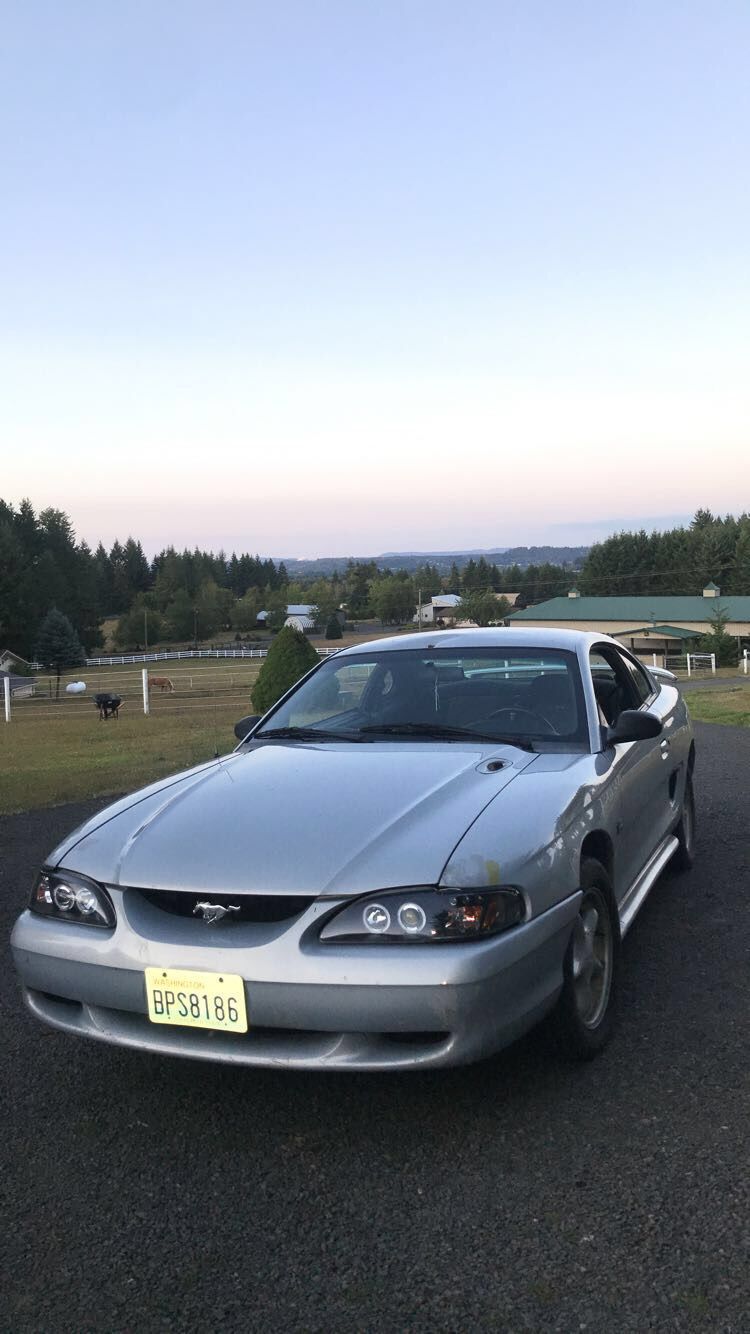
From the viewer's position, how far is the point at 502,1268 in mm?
2344

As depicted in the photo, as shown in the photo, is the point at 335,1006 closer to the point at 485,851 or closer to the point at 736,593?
the point at 485,851

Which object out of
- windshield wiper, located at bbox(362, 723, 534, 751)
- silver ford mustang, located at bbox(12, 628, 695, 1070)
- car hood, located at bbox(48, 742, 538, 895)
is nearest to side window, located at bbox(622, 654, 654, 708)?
silver ford mustang, located at bbox(12, 628, 695, 1070)

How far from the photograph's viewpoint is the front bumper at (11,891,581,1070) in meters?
2.77

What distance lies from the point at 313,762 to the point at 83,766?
10.4 metres

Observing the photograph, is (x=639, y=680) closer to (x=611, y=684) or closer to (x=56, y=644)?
(x=611, y=684)

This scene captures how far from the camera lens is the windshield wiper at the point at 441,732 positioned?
4129 millimetres

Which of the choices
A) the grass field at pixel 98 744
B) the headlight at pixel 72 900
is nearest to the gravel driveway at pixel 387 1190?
the headlight at pixel 72 900

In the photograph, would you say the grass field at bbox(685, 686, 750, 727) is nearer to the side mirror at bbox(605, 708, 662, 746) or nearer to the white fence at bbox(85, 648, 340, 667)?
the side mirror at bbox(605, 708, 662, 746)

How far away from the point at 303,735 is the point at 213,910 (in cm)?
160

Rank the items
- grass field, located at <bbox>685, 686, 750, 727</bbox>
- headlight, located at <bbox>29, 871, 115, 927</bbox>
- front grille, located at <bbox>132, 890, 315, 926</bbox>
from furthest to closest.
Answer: grass field, located at <bbox>685, 686, 750, 727</bbox>, headlight, located at <bbox>29, 871, 115, 927</bbox>, front grille, located at <bbox>132, 890, 315, 926</bbox>

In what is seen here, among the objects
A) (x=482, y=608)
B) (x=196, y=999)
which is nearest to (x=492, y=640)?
(x=196, y=999)

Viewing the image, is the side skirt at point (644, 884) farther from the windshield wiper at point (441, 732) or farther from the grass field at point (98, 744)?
the grass field at point (98, 744)

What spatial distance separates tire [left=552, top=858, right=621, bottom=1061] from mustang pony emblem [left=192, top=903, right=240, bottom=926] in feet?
3.49

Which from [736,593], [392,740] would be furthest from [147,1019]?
[736,593]
